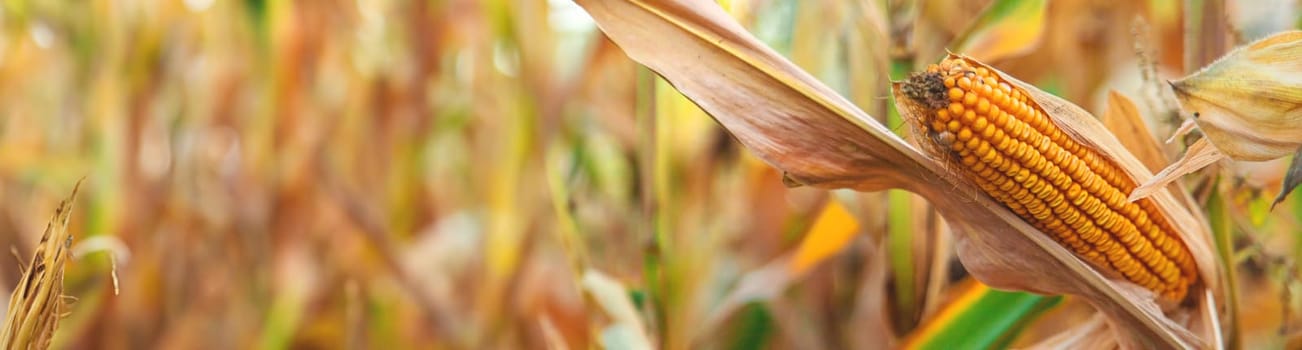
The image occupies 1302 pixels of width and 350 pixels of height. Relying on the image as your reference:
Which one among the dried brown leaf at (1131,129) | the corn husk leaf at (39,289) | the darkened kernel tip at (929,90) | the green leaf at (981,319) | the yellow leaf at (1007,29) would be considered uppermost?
the corn husk leaf at (39,289)

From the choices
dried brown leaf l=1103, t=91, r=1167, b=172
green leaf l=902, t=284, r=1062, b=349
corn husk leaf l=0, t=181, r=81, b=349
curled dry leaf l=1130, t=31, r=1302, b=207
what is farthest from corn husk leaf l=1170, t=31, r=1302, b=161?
corn husk leaf l=0, t=181, r=81, b=349

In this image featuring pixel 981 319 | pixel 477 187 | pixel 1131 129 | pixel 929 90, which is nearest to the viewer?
pixel 929 90

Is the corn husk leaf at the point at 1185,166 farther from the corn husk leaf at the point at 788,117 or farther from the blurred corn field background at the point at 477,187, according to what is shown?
the blurred corn field background at the point at 477,187

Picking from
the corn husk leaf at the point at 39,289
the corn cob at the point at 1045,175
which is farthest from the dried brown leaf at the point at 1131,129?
the corn husk leaf at the point at 39,289

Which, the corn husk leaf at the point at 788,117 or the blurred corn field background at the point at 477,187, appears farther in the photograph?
the blurred corn field background at the point at 477,187

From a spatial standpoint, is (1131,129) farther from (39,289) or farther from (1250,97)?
(39,289)

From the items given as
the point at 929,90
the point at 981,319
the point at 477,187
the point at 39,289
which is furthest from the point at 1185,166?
the point at 477,187

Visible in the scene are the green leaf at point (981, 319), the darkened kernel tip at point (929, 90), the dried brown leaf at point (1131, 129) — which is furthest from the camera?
the green leaf at point (981, 319)
